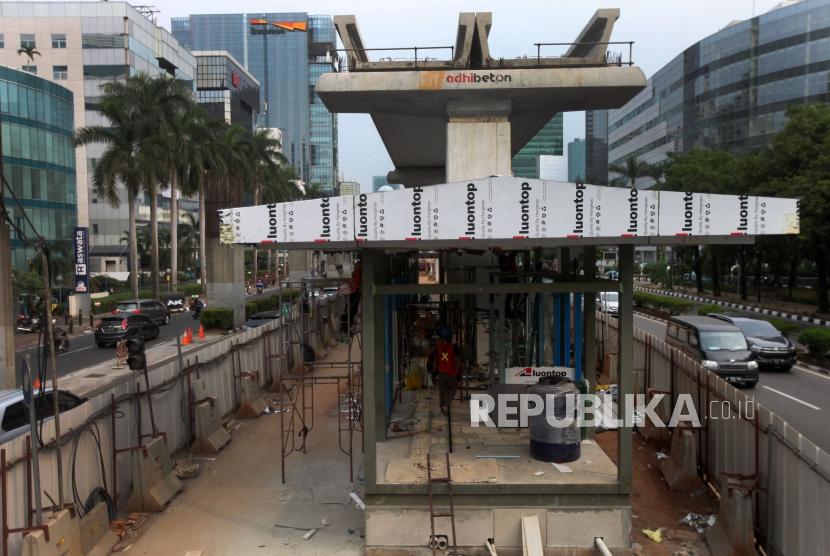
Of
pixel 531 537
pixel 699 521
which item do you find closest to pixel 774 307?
pixel 699 521

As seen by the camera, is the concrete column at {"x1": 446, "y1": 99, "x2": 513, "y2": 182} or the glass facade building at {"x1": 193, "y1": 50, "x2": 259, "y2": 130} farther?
the glass facade building at {"x1": 193, "y1": 50, "x2": 259, "y2": 130}

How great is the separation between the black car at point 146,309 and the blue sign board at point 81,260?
338cm

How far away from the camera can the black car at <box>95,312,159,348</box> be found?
87.5 feet

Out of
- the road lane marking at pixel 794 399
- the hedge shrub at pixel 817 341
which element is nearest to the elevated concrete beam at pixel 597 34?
the road lane marking at pixel 794 399

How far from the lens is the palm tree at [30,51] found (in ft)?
195

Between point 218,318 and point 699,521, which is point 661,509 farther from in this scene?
point 218,318

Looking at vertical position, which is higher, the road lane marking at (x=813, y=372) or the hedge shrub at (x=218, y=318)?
the hedge shrub at (x=218, y=318)

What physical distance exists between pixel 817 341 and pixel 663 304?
52.9ft

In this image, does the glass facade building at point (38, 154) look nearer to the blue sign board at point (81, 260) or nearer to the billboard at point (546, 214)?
the blue sign board at point (81, 260)

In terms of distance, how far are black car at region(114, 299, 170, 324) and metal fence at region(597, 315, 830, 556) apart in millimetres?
27366

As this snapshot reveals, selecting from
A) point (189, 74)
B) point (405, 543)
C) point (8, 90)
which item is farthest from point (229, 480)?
point (189, 74)

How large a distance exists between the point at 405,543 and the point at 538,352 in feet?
18.8

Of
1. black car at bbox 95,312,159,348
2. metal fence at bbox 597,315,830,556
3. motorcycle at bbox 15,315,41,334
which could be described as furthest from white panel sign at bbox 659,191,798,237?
motorcycle at bbox 15,315,41,334

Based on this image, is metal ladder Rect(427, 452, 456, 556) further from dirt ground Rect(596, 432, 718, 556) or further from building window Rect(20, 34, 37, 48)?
building window Rect(20, 34, 37, 48)
